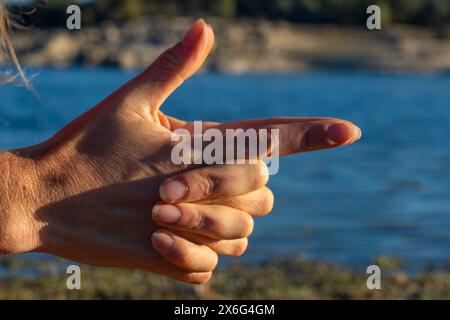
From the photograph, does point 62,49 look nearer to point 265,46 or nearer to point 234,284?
point 265,46

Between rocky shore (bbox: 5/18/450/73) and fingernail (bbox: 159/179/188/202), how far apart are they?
155 ft

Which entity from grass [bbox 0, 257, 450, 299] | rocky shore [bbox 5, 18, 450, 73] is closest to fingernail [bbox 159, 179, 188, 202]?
grass [bbox 0, 257, 450, 299]

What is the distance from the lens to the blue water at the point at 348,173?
8.50 metres

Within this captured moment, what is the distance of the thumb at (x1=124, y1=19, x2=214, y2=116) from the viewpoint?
2.19 metres

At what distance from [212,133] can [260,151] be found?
154 millimetres

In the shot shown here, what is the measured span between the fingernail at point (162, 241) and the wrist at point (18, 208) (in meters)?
0.33

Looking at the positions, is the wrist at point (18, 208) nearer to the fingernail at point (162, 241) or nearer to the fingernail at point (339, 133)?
the fingernail at point (162, 241)

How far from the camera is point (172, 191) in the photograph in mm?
2072

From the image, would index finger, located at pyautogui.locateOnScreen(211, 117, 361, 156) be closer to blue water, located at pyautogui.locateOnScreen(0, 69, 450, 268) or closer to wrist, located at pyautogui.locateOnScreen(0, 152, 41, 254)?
wrist, located at pyautogui.locateOnScreen(0, 152, 41, 254)

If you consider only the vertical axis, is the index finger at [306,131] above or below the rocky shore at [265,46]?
below

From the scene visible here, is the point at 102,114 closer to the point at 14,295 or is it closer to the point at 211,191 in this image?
the point at 211,191

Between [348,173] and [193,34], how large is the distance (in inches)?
522

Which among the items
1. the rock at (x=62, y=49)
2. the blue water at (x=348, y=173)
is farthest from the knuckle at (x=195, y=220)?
the rock at (x=62, y=49)

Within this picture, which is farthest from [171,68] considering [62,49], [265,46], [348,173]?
[265,46]
